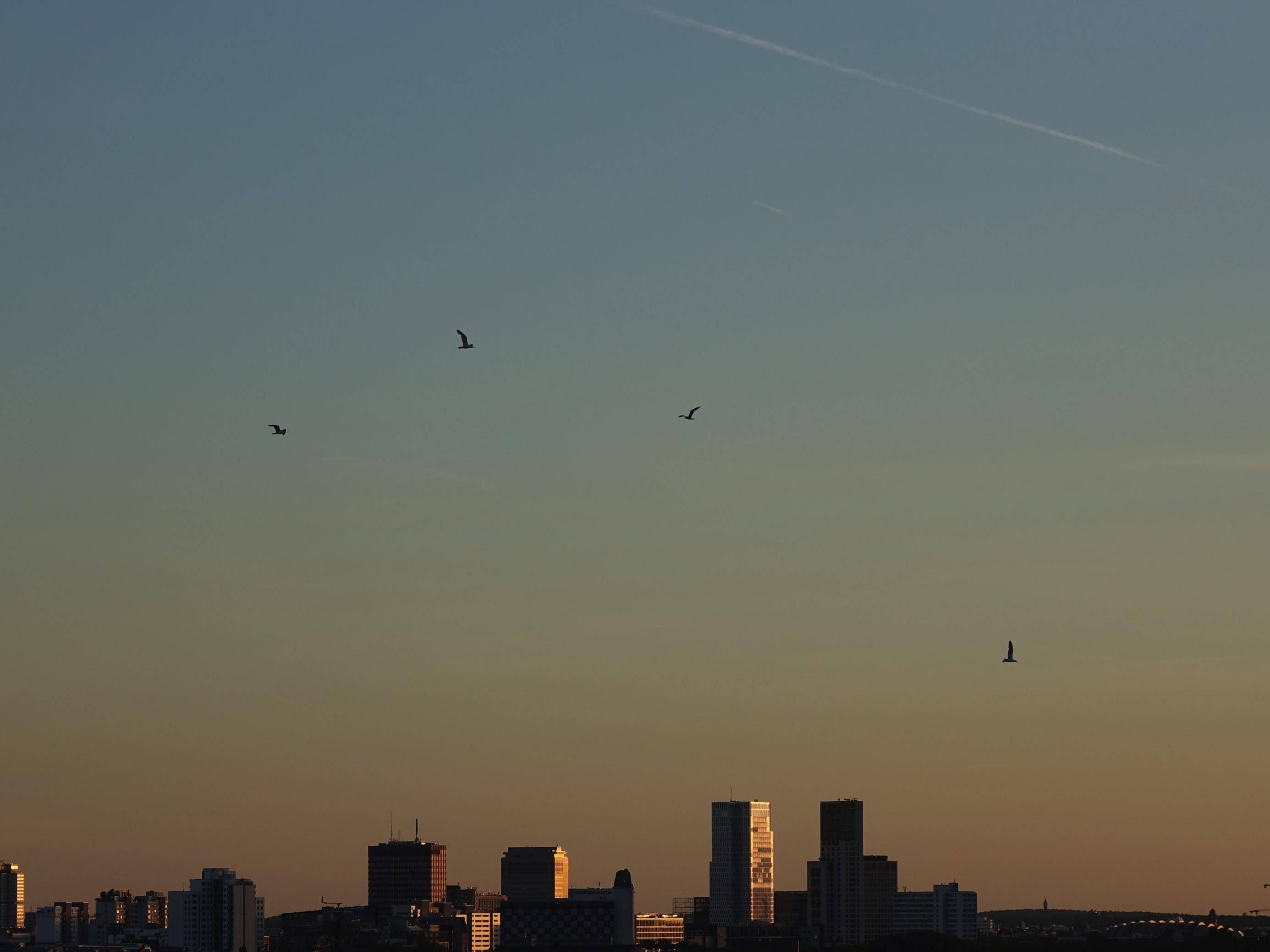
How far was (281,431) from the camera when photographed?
7028 inches

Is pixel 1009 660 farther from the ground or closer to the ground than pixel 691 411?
closer to the ground

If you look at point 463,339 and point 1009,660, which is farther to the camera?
point 1009,660

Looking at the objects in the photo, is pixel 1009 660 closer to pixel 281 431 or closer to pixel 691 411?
pixel 691 411

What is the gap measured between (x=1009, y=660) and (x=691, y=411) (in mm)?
30411

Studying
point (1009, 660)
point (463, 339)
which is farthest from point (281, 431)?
point (1009, 660)

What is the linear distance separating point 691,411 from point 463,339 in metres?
21.0

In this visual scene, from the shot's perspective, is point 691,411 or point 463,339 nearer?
point 463,339

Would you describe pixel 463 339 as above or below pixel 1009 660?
above

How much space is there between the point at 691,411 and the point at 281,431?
30.2m

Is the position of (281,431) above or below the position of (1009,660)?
above

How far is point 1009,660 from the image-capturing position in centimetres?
18188

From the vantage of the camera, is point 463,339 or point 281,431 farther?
point 281,431

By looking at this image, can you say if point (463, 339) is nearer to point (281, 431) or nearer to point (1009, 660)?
point (281, 431)

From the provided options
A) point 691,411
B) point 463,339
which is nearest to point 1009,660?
point 691,411
